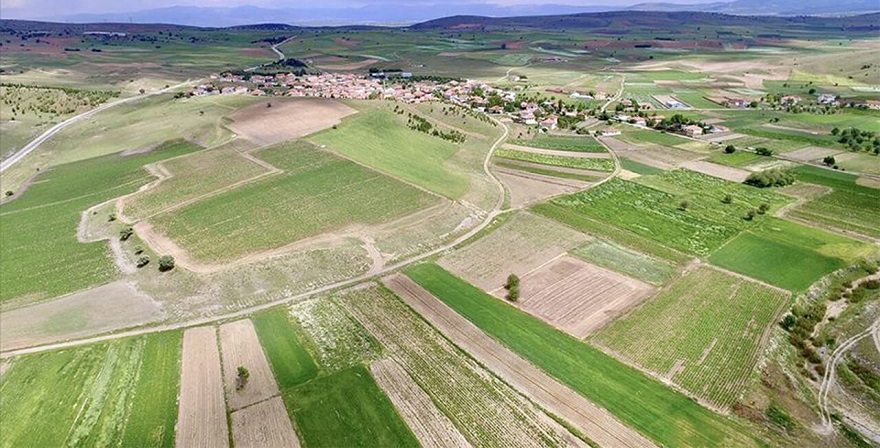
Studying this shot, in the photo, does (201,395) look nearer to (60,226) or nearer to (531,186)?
(60,226)

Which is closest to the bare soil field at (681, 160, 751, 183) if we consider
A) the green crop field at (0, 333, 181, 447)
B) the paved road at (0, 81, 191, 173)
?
the green crop field at (0, 333, 181, 447)

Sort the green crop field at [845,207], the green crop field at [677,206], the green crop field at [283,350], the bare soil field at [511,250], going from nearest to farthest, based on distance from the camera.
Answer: the green crop field at [283,350] → the bare soil field at [511,250] → the green crop field at [677,206] → the green crop field at [845,207]

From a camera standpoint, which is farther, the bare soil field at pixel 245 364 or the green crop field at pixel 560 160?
the green crop field at pixel 560 160

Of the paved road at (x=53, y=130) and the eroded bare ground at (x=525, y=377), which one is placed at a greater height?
the paved road at (x=53, y=130)

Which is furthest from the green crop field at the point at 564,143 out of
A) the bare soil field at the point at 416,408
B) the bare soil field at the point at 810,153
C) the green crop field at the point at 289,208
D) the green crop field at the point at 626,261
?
the bare soil field at the point at 416,408

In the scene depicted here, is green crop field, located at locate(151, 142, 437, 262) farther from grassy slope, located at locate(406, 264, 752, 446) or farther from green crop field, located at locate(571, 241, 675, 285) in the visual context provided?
green crop field, located at locate(571, 241, 675, 285)

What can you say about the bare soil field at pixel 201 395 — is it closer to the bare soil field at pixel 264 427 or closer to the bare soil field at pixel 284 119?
the bare soil field at pixel 264 427

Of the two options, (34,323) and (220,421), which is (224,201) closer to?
(34,323)

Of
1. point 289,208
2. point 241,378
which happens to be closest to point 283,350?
point 241,378
